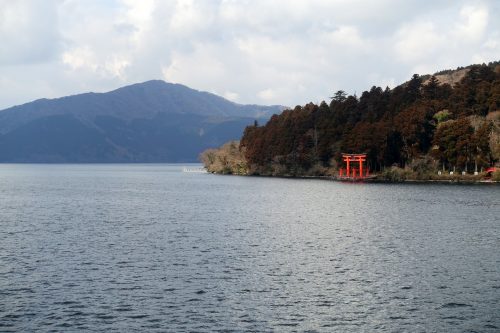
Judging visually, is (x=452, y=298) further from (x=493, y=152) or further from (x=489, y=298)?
(x=493, y=152)

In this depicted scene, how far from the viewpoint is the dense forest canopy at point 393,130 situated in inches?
4675

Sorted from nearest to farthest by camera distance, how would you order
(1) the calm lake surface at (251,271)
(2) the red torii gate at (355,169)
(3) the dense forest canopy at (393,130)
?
(1) the calm lake surface at (251,271) < (3) the dense forest canopy at (393,130) < (2) the red torii gate at (355,169)

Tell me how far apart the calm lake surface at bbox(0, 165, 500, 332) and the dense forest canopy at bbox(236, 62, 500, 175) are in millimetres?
55899

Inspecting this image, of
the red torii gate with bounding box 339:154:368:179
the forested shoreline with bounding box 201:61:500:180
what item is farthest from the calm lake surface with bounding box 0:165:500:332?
the red torii gate with bounding box 339:154:368:179

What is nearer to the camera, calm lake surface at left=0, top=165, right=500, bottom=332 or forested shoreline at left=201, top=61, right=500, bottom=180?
calm lake surface at left=0, top=165, right=500, bottom=332

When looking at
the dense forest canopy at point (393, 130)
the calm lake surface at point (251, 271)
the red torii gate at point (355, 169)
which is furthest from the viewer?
the red torii gate at point (355, 169)

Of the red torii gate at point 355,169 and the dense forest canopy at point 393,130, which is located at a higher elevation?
the dense forest canopy at point 393,130

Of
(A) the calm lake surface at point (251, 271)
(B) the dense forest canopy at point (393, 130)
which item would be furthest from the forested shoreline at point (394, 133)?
(A) the calm lake surface at point (251, 271)

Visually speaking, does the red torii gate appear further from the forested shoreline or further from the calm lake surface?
the calm lake surface

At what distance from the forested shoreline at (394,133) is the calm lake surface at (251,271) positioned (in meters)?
55.9

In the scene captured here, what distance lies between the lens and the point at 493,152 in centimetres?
11469

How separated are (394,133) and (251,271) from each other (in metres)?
105

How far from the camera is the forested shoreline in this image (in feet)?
391

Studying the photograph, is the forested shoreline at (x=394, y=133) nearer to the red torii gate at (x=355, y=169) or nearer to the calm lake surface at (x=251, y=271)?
the red torii gate at (x=355, y=169)
